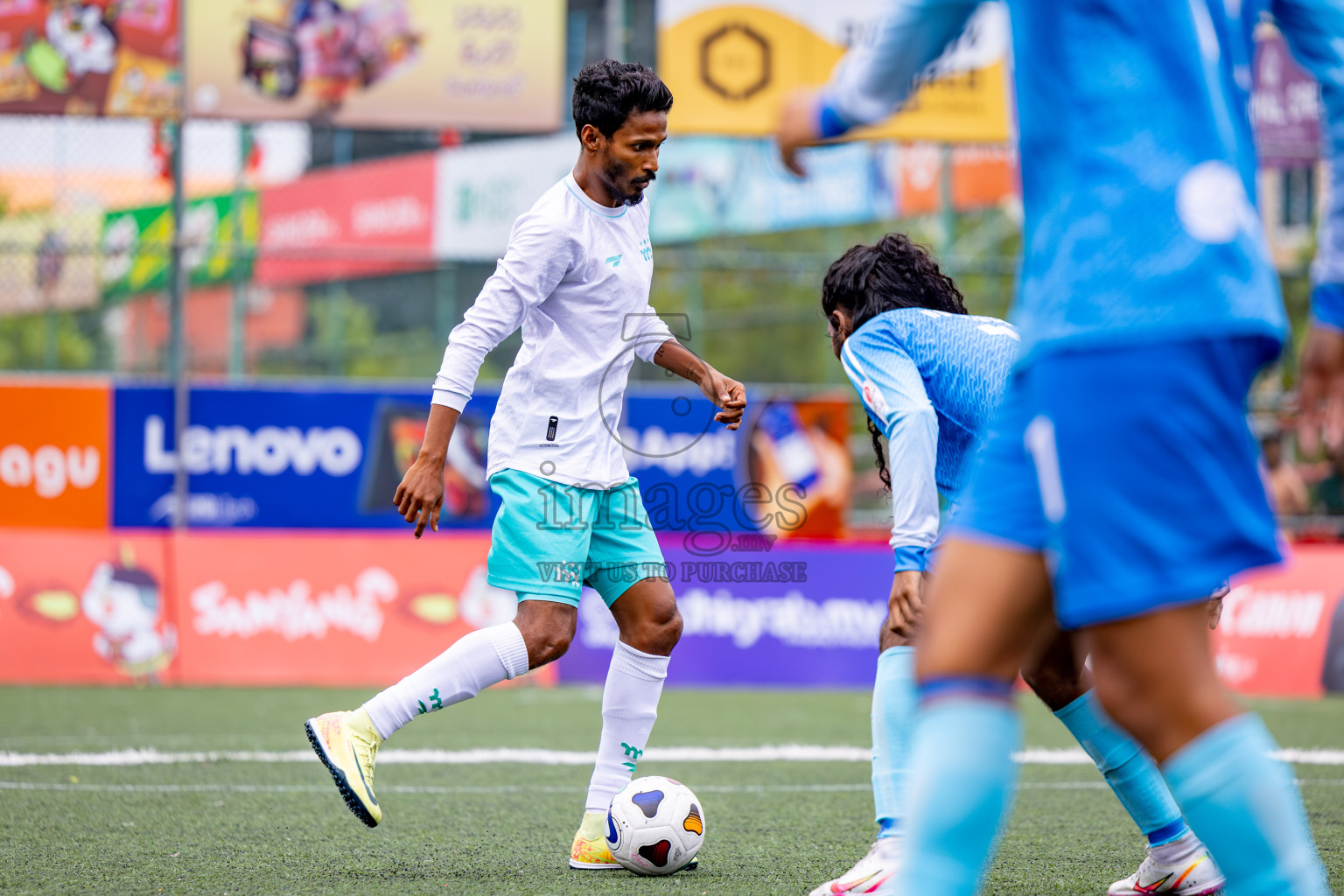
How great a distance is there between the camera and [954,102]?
1259cm

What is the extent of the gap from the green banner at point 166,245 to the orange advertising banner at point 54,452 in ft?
3.42

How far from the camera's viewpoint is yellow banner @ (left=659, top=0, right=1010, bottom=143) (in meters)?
12.1

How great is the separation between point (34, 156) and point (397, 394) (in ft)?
11.9

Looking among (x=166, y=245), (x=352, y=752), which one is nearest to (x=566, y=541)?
(x=352, y=752)

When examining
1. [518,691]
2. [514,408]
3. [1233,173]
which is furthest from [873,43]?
[518,691]

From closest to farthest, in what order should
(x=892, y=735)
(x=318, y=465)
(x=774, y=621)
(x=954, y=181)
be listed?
(x=892, y=735)
(x=774, y=621)
(x=318, y=465)
(x=954, y=181)

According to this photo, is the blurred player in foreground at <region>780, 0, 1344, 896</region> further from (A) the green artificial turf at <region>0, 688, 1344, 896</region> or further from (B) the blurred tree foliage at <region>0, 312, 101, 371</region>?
(B) the blurred tree foliage at <region>0, 312, 101, 371</region>

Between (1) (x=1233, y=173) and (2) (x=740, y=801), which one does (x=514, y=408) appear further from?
(1) (x=1233, y=173)

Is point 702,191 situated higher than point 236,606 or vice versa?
point 702,191

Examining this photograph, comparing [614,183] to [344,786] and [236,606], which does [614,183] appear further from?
[236,606]

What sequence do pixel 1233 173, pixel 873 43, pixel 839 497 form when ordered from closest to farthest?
1. pixel 1233 173
2. pixel 873 43
3. pixel 839 497

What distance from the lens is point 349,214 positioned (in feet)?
76.2

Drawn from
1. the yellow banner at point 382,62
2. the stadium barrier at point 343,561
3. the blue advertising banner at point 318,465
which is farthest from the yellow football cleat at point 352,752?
the yellow banner at point 382,62

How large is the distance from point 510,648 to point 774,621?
638cm
